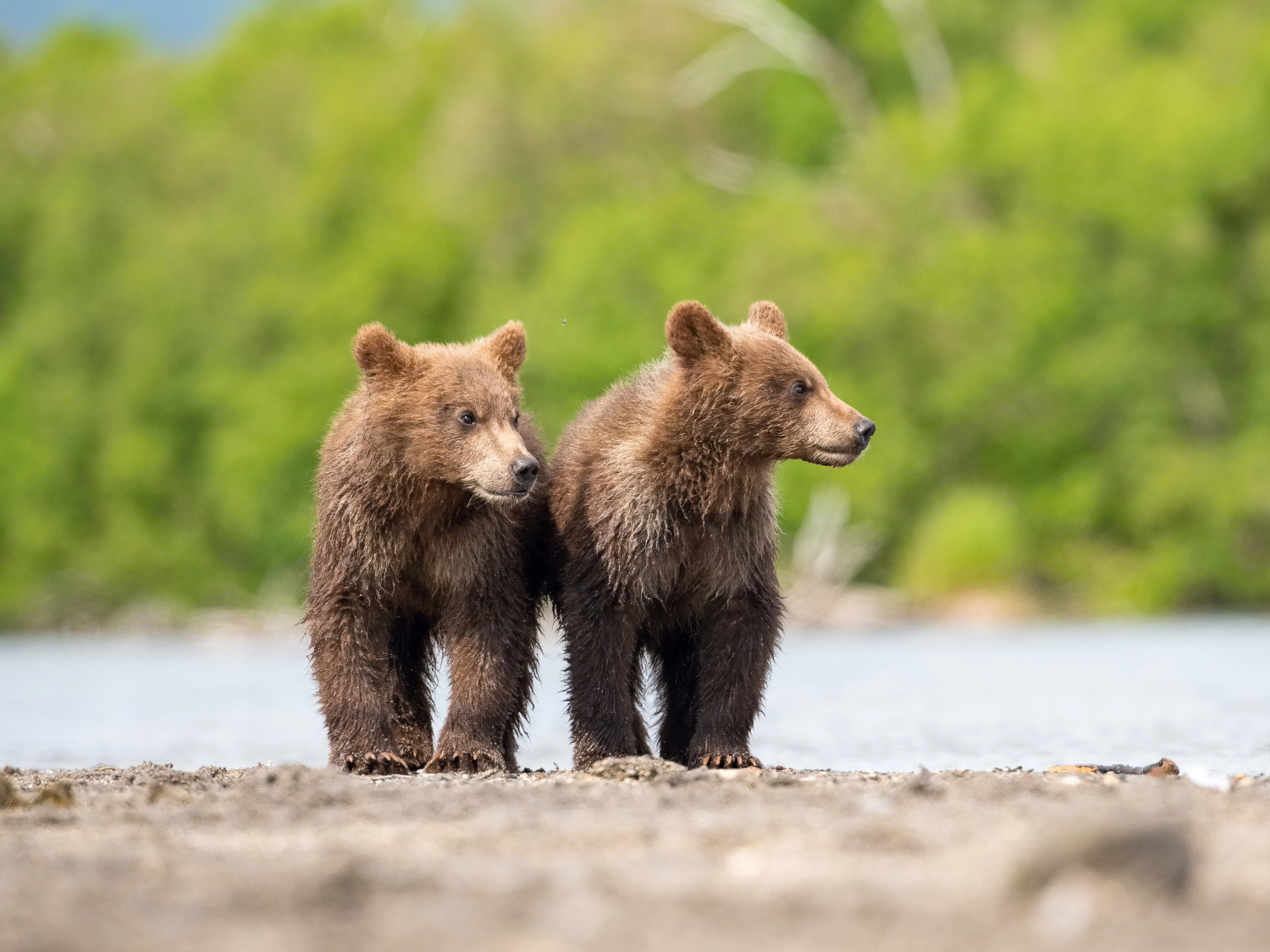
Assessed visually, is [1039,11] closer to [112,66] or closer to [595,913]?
[112,66]

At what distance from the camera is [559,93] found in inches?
1572

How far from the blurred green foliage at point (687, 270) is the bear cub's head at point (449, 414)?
2337 centimetres

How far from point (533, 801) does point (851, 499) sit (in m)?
26.7

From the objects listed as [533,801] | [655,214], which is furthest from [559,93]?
[533,801]

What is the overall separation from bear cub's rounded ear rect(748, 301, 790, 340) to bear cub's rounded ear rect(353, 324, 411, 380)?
1.77 meters

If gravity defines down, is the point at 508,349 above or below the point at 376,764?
above

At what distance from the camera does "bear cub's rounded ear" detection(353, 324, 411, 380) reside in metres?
8.33

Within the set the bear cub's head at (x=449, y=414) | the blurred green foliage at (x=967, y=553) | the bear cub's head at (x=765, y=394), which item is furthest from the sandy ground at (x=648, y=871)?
the blurred green foliage at (x=967, y=553)

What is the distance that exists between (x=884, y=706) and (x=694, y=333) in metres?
6.28

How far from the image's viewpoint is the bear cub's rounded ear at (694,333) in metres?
8.30

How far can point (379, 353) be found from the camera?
328 inches

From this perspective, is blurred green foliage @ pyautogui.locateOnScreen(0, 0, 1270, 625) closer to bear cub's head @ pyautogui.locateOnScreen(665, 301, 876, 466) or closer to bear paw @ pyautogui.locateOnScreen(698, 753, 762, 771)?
bear cub's head @ pyautogui.locateOnScreen(665, 301, 876, 466)

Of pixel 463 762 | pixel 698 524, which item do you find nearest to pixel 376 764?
pixel 463 762

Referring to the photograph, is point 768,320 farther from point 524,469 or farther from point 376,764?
point 376,764
